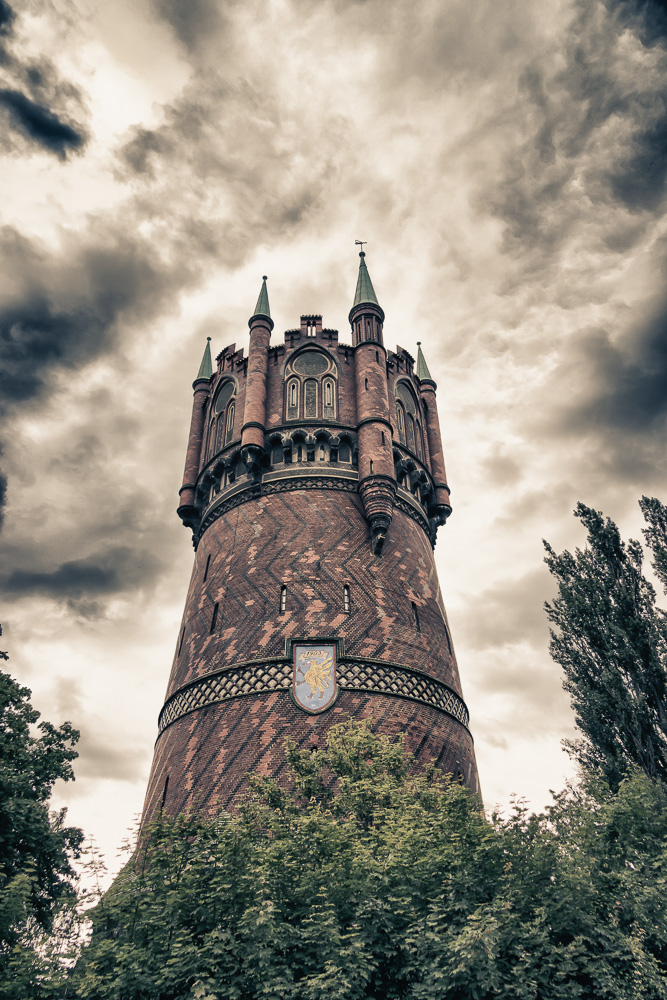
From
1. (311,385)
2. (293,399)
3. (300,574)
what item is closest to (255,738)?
(300,574)

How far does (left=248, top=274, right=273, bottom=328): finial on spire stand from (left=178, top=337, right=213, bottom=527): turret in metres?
3.19

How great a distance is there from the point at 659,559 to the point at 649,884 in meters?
8.25

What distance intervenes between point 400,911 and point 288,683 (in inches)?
325

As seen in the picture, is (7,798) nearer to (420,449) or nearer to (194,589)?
(194,589)

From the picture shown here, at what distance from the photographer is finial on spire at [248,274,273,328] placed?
23484mm

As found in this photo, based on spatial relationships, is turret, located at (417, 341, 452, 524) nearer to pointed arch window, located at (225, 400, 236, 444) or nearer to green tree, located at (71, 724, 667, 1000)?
pointed arch window, located at (225, 400, 236, 444)

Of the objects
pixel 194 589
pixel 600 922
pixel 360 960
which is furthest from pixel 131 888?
pixel 194 589

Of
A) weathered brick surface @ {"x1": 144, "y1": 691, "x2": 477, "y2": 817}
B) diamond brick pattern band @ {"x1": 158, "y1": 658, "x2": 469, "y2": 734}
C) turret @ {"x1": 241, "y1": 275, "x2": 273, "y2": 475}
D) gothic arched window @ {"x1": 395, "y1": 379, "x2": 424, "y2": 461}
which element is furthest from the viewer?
gothic arched window @ {"x1": 395, "y1": 379, "x2": 424, "y2": 461}

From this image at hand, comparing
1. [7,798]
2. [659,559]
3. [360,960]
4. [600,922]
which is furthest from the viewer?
[659,559]

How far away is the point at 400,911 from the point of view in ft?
27.0

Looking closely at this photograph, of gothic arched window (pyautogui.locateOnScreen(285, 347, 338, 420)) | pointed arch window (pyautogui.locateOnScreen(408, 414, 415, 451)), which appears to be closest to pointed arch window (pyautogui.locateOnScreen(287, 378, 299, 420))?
gothic arched window (pyautogui.locateOnScreen(285, 347, 338, 420))

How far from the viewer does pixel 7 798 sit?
13.2m

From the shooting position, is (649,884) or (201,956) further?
(649,884)

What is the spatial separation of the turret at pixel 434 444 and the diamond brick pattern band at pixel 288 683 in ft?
22.3
